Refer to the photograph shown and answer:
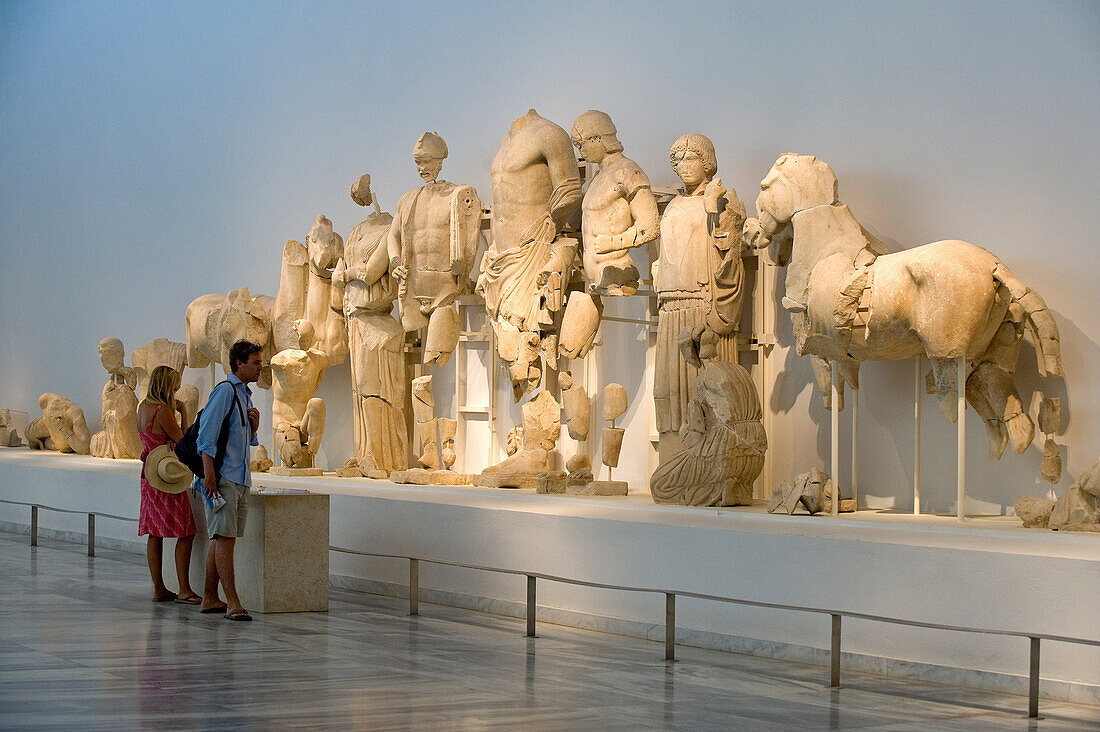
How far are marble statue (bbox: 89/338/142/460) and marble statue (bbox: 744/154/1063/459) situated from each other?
8450mm

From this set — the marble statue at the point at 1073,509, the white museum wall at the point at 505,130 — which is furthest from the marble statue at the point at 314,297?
the marble statue at the point at 1073,509

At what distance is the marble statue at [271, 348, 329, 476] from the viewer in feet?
39.8

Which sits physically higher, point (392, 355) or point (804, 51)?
point (804, 51)

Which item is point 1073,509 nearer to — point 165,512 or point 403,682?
point 403,682

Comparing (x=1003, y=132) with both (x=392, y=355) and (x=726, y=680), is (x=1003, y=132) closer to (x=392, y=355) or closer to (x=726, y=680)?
(x=726, y=680)

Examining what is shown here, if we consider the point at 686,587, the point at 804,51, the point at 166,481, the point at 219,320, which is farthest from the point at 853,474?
the point at 219,320

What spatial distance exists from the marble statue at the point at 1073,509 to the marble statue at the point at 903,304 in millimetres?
614

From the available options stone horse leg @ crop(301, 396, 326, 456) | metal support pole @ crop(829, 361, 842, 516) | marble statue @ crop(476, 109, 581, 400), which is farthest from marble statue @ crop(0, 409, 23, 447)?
metal support pole @ crop(829, 361, 842, 516)

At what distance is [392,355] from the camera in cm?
1167

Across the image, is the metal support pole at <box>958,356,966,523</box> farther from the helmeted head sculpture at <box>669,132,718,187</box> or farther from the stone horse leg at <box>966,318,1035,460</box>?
the helmeted head sculpture at <box>669,132,718,187</box>

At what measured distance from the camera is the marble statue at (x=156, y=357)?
14562mm

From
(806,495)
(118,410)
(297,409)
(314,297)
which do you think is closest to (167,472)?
(806,495)

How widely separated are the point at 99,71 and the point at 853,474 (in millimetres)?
13105

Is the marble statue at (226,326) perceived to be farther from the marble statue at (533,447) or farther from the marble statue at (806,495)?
the marble statue at (806,495)
